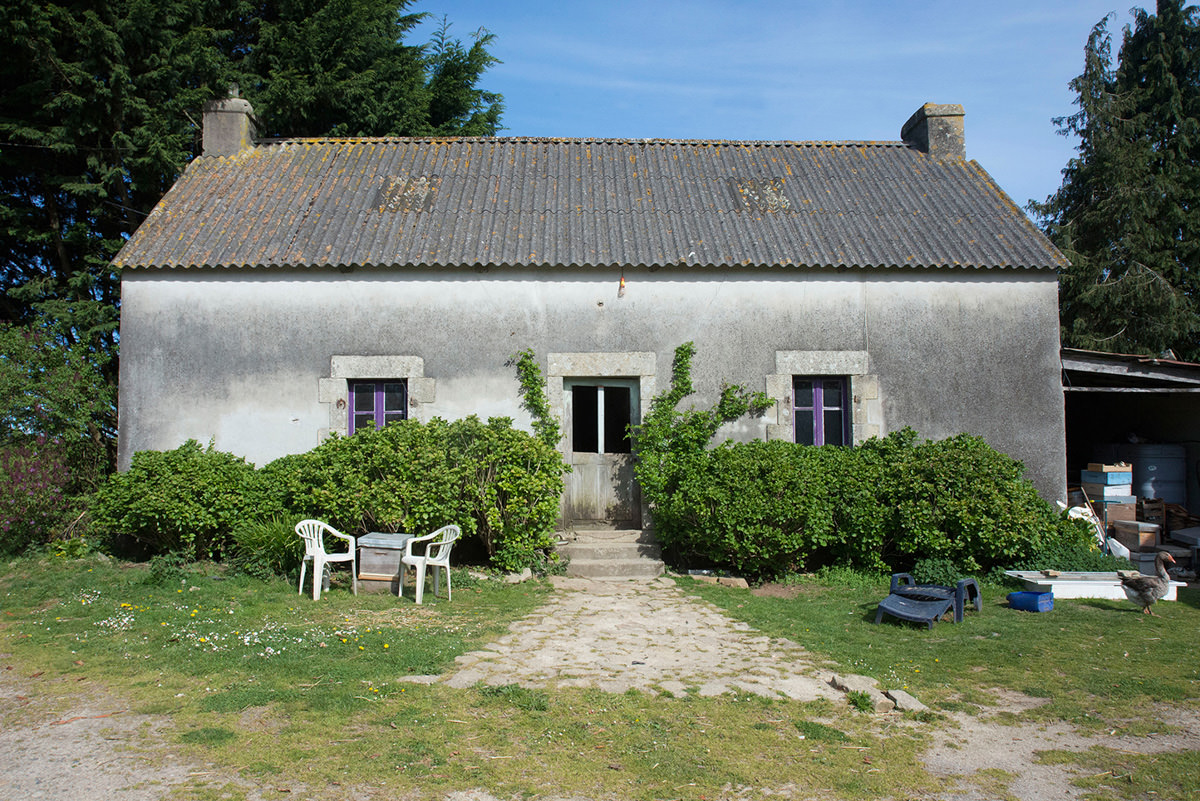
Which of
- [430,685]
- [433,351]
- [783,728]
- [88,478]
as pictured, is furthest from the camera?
[88,478]

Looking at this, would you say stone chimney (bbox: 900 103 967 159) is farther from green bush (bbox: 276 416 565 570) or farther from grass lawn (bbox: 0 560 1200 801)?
green bush (bbox: 276 416 565 570)

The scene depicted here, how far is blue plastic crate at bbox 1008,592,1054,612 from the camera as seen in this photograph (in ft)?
25.5

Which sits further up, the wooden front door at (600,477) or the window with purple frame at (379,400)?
the window with purple frame at (379,400)

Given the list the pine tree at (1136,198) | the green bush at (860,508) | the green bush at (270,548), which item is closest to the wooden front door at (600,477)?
the green bush at (860,508)

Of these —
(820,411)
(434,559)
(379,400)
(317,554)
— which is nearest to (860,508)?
(820,411)

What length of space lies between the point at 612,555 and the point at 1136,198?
16618 mm

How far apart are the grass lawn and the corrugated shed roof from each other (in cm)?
463

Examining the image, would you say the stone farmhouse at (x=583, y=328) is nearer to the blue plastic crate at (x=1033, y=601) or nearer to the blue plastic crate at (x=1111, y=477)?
the blue plastic crate at (x=1111, y=477)

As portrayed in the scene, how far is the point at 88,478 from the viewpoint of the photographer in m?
11.2

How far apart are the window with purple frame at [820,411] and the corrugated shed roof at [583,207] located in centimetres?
165

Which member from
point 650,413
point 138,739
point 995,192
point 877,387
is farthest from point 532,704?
point 995,192

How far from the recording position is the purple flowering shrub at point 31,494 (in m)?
9.71

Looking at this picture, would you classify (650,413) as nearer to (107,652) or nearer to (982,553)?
(982,553)

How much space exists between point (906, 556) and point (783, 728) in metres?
5.65
